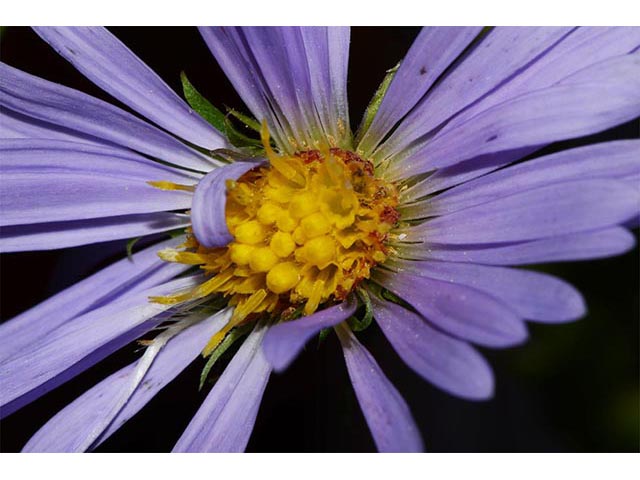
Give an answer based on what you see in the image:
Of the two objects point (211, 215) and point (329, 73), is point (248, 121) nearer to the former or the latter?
point (329, 73)

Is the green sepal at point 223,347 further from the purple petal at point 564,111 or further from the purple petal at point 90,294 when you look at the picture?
the purple petal at point 564,111

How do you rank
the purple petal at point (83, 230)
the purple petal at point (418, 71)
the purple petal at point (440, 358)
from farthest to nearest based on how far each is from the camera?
the purple petal at point (83, 230) → the purple petal at point (418, 71) → the purple petal at point (440, 358)

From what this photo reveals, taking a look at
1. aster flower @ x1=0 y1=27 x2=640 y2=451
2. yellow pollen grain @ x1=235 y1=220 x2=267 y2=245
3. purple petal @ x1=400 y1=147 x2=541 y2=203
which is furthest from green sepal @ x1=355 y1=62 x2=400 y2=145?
yellow pollen grain @ x1=235 y1=220 x2=267 y2=245

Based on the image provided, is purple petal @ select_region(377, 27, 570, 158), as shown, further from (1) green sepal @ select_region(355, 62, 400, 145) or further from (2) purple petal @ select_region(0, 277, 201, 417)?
(2) purple petal @ select_region(0, 277, 201, 417)

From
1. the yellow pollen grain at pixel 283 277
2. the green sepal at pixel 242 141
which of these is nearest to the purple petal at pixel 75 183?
the green sepal at pixel 242 141

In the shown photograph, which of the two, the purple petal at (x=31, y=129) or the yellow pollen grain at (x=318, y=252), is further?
the purple petal at (x=31, y=129)

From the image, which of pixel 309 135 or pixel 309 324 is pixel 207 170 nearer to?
pixel 309 135

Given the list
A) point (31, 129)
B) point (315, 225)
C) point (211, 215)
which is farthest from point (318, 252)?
point (31, 129)

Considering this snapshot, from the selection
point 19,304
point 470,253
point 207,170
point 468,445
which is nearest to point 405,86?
point 470,253

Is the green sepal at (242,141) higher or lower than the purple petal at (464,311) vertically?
higher
